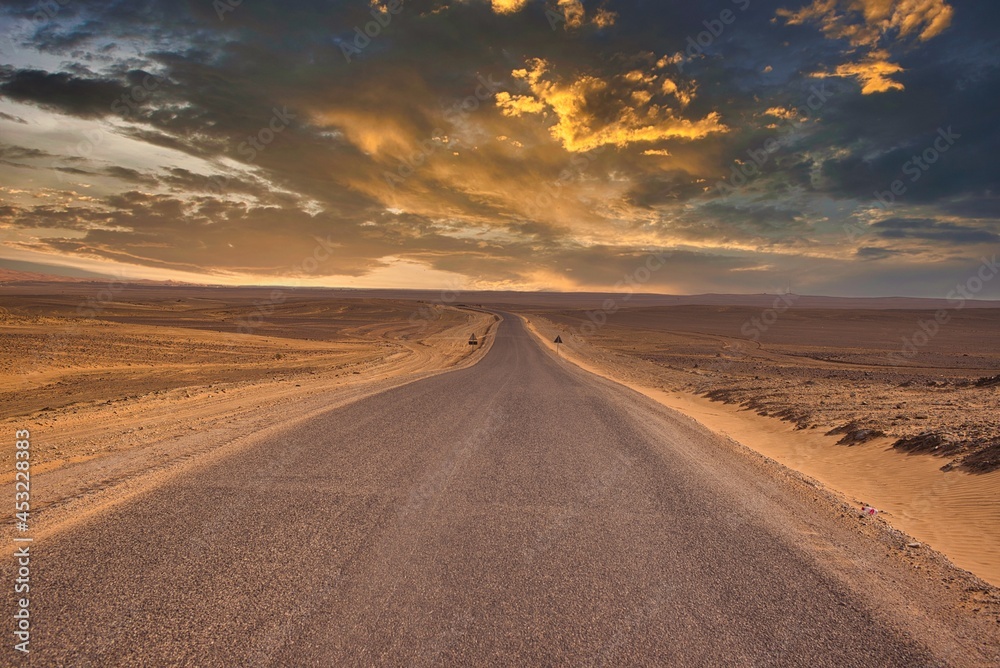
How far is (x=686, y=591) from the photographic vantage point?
14.6 feet

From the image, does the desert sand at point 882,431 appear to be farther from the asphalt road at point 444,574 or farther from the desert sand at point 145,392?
the desert sand at point 145,392

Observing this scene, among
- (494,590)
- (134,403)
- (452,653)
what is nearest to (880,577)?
(494,590)

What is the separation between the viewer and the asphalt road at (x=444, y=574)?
361 centimetres

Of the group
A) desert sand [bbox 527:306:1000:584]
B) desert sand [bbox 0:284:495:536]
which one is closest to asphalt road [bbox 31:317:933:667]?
desert sand [bbox 0:284:495:536]

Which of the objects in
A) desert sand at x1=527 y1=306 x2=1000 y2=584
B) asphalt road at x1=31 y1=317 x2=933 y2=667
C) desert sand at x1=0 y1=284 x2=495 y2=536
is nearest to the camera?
asphalt road at x1=31 y1=317 x2=933 y2=667

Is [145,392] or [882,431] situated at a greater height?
[882,431]

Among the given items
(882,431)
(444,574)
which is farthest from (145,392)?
(882,431)

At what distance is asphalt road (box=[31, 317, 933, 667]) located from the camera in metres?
3.61

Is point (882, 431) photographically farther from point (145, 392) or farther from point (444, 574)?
point (145, 392)

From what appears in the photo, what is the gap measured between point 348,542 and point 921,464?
10.8 meters

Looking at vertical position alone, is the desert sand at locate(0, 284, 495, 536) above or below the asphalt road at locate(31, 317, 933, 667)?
below

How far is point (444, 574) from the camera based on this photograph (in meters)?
4.62

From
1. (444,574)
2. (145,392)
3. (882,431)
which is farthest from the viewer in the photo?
(145,392)

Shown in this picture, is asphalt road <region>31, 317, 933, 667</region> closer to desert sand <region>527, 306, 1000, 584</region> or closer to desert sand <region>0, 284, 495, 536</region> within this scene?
desert sand <region>0, 284, 495, 536</region>
